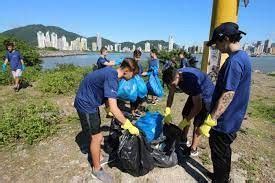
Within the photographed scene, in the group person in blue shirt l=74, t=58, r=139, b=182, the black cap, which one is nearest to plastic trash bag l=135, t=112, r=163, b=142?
person in blue shirt l=74, t=58, r=139, b=182

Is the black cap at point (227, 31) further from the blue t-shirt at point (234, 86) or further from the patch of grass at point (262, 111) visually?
the patch of grass at point (262, 111)

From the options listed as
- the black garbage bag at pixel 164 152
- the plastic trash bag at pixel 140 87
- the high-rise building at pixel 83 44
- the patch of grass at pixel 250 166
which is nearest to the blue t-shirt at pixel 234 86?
the black garbage bag at pixel 164 152

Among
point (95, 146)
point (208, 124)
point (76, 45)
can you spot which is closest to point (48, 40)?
point (76, 45)

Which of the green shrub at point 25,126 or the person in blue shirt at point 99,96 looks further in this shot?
the green shrub at point 25,126

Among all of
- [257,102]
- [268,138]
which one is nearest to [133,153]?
[268,138]

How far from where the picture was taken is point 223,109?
270cm

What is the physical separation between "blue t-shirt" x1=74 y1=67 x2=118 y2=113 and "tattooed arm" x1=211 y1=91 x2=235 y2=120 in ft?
3.77

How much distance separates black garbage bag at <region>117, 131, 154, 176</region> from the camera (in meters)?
3.42

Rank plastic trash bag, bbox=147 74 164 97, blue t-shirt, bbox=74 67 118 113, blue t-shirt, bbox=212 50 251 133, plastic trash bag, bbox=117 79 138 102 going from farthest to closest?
plastic trash bag, bbox=147 74 164 97 → plastic trash bag, bbox=117 79 138 102 → blue t-shirt, bbox=74 67 118 113 → blue t-shirt, bbox=212 50 251 133

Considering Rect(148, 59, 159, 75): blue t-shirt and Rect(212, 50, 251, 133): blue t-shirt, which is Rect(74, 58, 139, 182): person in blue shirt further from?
Rect(148, 59, 159, 75): blue t-shirt

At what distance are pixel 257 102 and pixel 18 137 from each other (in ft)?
22.1

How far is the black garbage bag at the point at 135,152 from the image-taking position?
11.2 feet

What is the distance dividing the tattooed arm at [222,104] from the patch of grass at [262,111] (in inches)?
171

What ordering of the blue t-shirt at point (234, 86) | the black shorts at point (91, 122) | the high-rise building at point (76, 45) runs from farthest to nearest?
the high-rise building at point (76, 45) → the black shorts at point (91, 122) → the blue t-shirt at point (234, 86)
